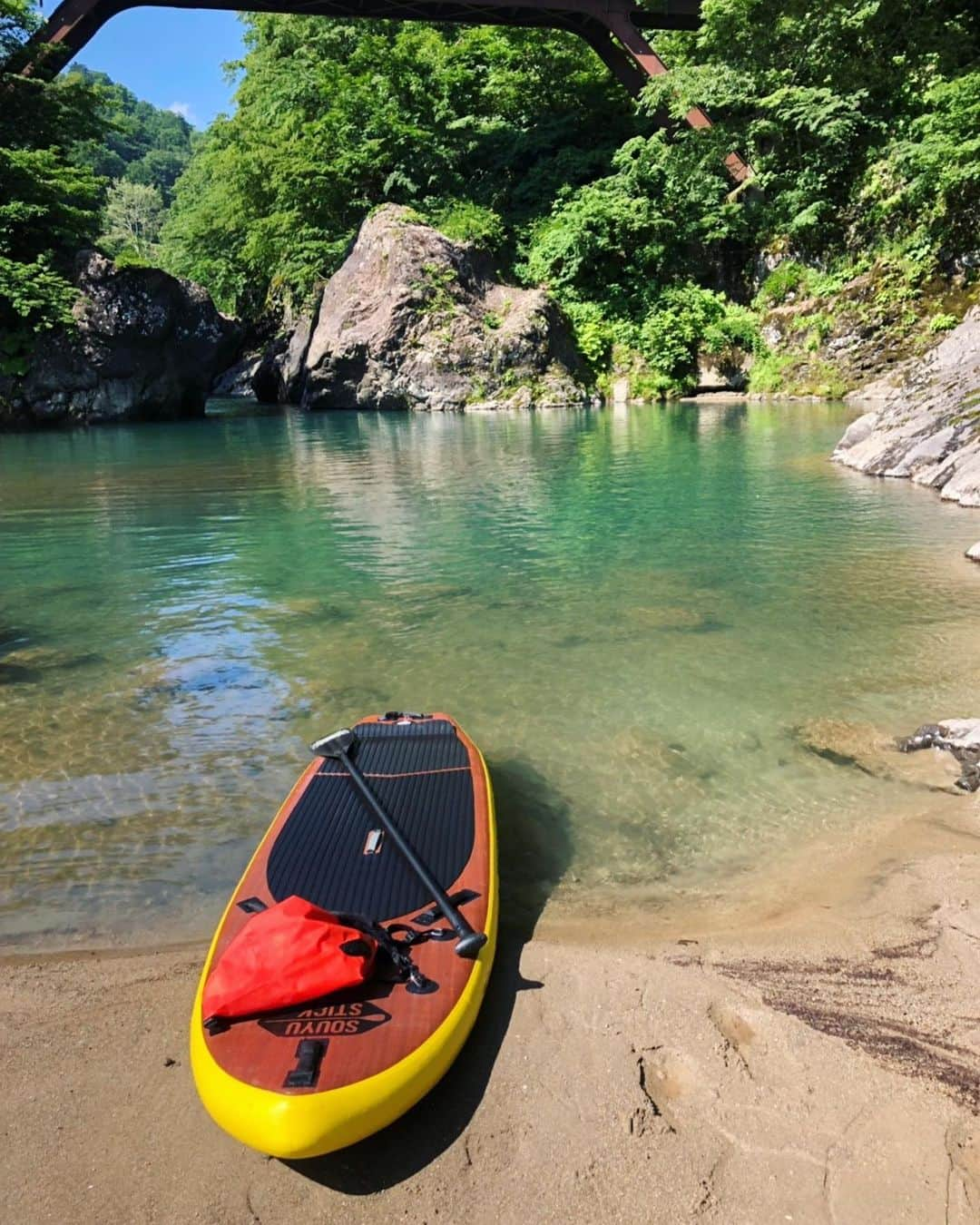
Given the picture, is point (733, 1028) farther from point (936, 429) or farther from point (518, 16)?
point (518, 16)

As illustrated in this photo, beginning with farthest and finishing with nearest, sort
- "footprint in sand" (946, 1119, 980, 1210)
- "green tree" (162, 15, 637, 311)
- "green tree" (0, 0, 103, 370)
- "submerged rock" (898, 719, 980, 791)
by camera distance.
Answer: "green tree" (162, 15, 637, 311), "green tree" (0, 0, 103, 370), "submerged rock" (898, 719, 980, 791), "footprint in sand" (946, 1119, 980, 1210)

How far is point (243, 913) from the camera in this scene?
3.01 m

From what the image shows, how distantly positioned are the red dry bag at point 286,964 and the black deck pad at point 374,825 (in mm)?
324

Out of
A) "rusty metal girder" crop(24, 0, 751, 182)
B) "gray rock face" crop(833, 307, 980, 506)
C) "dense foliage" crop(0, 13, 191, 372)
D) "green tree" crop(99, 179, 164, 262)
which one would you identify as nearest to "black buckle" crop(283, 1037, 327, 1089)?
"gray rock face" crop(833, 307, 980, 506)

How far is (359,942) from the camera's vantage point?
2.70m

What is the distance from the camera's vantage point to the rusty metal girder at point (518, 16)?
83.6 feet

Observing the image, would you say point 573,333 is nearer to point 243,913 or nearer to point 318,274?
point 318,274

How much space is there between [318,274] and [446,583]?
2794 centimetres

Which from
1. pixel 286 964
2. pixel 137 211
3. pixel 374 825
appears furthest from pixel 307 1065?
pixel 137 211

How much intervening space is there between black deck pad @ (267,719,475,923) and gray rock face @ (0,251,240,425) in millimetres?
24917

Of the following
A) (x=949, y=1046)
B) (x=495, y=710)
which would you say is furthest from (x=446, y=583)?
(x=949, y=1046)

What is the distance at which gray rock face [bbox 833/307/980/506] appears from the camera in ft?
39.6

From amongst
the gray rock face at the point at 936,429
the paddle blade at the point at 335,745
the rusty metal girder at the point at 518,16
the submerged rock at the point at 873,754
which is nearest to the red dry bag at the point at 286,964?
the paddle blade at the point at 335,745

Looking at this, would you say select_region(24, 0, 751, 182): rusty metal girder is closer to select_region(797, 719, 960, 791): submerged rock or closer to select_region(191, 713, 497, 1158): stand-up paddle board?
select_region(797, 719, 960, 791): submerged rock
